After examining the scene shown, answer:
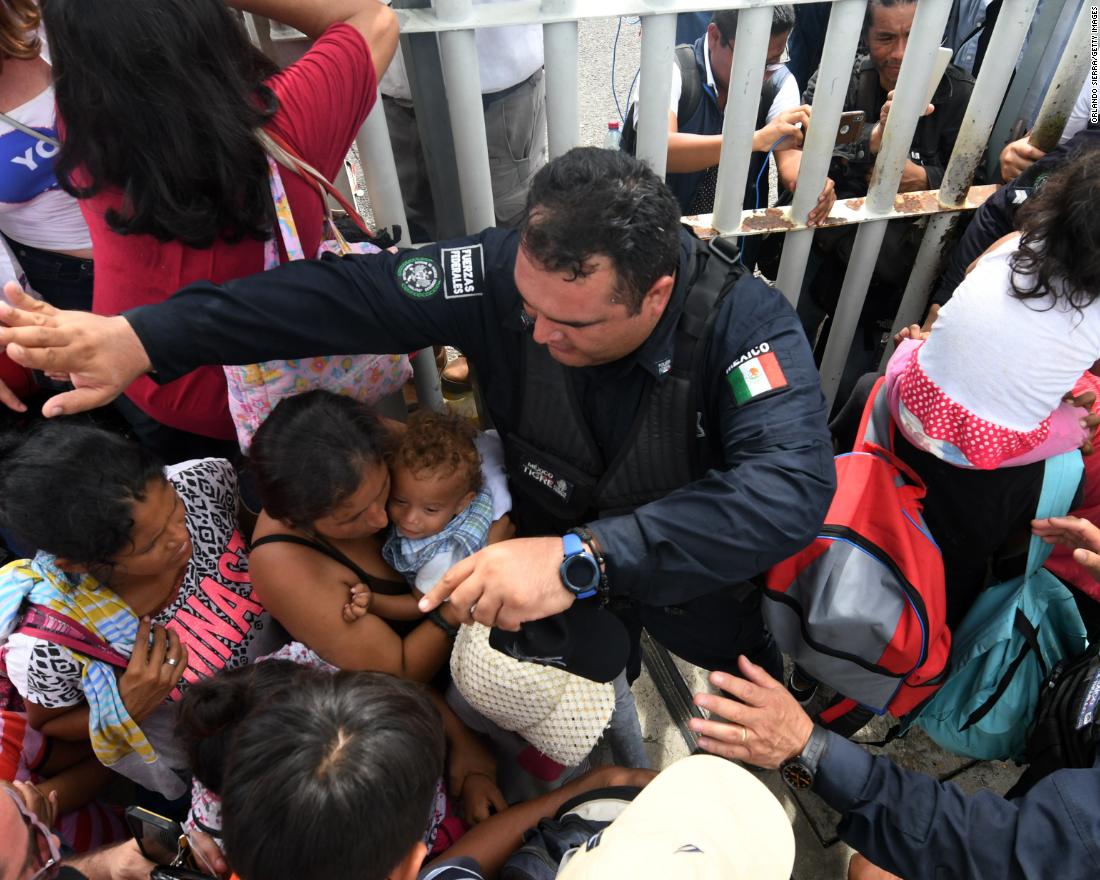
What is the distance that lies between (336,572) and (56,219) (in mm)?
1112

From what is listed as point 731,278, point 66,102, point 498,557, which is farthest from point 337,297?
point 731,278

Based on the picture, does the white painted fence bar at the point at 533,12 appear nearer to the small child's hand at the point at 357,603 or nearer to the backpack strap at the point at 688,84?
the backpack strap at the point at 688,84

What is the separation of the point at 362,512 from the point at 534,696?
0.57 meters

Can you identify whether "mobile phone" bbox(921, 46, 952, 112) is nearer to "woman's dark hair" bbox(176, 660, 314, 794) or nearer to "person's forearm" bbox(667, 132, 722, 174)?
"person's forearm" bbox(667, 132, 722, 174)

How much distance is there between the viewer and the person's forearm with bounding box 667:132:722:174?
102 inches

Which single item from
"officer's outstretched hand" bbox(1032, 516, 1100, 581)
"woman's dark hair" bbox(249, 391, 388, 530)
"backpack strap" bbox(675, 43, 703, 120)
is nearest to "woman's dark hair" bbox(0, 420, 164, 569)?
"woman's dark hair" bbox(249, 391, 388, 530)

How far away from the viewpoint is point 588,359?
5.22ft

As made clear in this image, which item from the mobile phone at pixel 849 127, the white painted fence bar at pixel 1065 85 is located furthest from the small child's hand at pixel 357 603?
the white painted fence bar at pixel 1065 85

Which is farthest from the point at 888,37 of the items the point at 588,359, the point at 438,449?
the point at 438,449

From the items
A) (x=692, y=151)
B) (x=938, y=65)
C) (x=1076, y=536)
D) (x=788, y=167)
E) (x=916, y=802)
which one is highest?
(x=938, y=65)

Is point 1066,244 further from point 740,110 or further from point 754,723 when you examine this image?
point 754,723

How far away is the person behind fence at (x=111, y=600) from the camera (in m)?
1.50

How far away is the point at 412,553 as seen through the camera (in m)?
1.83

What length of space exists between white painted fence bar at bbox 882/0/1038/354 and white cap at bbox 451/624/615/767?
6.62ft
